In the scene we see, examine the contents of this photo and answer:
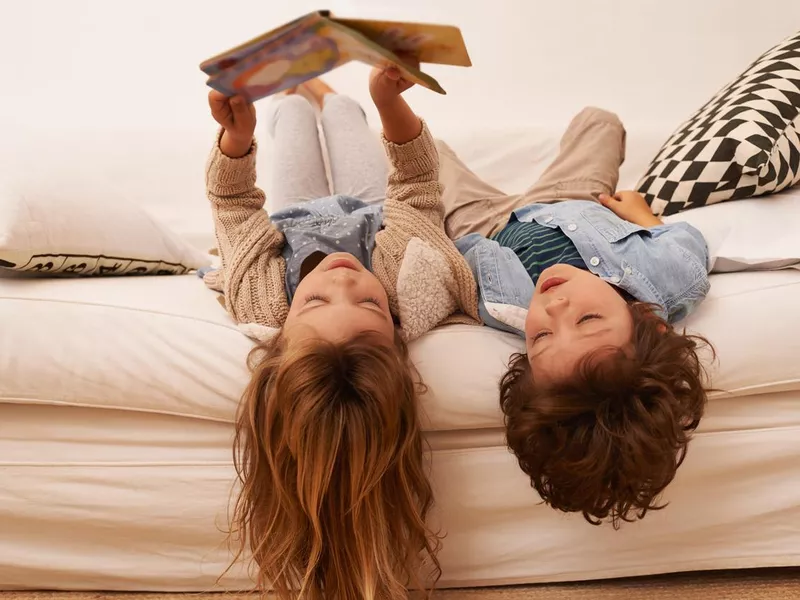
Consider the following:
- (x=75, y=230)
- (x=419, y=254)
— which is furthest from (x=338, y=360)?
(x=75, y=230)

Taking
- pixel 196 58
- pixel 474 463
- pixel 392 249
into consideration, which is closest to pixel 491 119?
pixel 196 58

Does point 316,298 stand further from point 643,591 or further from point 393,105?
point 643,591

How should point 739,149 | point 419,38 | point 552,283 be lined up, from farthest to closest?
point 739,149
point 552,283
point 419,38

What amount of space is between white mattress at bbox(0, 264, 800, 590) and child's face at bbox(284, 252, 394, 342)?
92 millimetres

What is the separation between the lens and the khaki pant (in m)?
1.44

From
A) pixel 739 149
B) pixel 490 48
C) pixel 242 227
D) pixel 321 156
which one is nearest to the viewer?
pixel 242 227

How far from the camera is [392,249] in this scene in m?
1.14

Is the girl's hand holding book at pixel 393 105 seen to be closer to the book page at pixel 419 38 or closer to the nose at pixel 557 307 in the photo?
the book page at pixel 419 38

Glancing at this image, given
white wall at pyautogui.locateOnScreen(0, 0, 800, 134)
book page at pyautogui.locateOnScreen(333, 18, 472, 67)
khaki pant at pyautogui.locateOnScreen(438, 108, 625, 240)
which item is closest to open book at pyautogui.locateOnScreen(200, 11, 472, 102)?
book page at pyautogui.locateOnScreen(333, 18, 472, 67)

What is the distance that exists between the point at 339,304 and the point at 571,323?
316 millimetres

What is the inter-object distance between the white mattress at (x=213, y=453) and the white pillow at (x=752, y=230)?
0.05 m

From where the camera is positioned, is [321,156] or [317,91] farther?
[317,91]

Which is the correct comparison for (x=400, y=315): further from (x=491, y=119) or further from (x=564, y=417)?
(x=491, y=119)

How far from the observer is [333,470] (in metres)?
0.92
